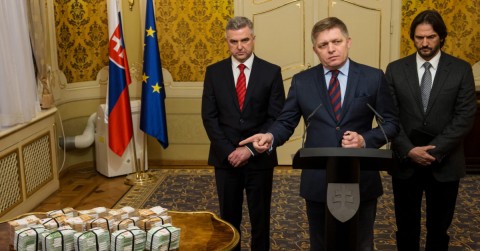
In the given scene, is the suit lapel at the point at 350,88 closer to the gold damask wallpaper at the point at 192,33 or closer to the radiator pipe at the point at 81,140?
the gold damask wallpaper at the point at 192,33

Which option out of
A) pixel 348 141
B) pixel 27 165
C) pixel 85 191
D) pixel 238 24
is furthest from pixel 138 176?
pixel 348 141

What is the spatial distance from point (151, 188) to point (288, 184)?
1.21 m

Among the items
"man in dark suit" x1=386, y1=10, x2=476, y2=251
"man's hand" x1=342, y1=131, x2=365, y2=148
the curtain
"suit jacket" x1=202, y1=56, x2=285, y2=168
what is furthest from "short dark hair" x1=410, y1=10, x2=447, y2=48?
the curtain

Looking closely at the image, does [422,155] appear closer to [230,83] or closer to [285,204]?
[230,83]

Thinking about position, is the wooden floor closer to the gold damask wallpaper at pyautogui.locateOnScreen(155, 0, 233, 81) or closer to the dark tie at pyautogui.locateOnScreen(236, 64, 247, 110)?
the gold damask wallpaper at pyautogui.locateOnScreen(155, 0, 233, 81)

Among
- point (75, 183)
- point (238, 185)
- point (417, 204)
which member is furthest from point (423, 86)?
point (75, 183)

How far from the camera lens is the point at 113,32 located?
5398 millimetres

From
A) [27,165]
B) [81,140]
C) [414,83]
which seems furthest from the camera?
[81,140]

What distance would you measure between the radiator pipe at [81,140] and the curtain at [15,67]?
1.14 meters

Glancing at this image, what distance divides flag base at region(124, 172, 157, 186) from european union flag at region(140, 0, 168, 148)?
15.2 inches

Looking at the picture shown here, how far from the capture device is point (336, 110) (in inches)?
97.0

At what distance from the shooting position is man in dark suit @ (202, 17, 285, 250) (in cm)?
320

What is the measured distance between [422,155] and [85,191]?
335cm

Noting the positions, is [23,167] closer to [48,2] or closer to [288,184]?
[48,2]
